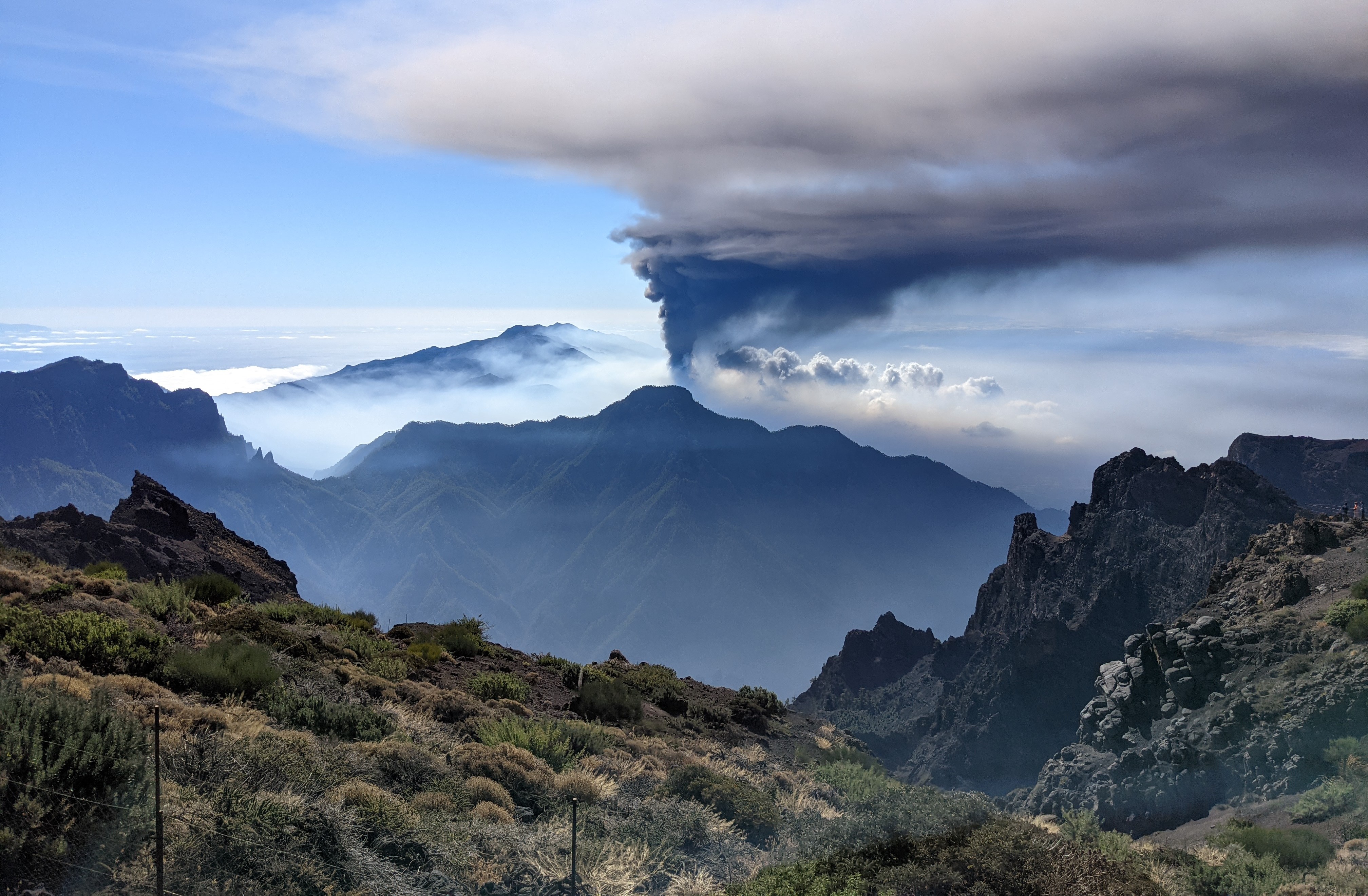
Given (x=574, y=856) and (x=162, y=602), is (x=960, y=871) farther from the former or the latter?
(x=162, y=602)

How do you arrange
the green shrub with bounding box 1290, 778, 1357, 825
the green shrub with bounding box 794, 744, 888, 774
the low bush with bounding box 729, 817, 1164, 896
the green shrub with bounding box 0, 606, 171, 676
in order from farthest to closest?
the green shrub with bounding box 794, 744, 888, 774 < the green shrub with bounding box 1290, 778, 1357, 825 < the green shrub with bounding box 0, 606, 171, 676 < the low bush with bounding box 729, 817, 1164, 896

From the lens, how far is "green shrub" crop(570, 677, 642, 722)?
72.7ft

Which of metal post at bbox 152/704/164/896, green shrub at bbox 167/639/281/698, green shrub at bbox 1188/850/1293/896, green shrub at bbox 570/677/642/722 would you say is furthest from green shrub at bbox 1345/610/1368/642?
metal post at bbox 152/704/164/896

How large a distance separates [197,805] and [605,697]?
14037 millimetres

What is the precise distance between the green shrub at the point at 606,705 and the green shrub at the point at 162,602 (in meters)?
9.58

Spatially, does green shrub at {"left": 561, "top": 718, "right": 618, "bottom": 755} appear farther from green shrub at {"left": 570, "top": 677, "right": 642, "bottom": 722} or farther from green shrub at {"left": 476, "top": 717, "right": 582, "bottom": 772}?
green shrub at {"left": 570, "top": 677, "right": 642, "bottom": 722}

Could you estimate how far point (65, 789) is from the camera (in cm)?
873

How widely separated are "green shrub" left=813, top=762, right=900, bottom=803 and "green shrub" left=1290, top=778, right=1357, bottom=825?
435 inches

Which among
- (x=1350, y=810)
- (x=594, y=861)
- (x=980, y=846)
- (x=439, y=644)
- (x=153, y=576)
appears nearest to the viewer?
(x=980, y=846)

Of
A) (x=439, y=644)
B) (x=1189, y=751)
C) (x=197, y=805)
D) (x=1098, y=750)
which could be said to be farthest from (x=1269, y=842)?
(x=1098, y=750)

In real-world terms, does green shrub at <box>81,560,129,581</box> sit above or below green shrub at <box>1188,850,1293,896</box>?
above

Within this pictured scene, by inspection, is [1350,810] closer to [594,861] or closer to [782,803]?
[782,803]

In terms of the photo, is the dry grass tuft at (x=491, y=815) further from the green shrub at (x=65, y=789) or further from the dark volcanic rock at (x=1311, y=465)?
the dark volcanic rock at (x=1311, y=465)

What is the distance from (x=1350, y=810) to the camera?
2172 centimetres
